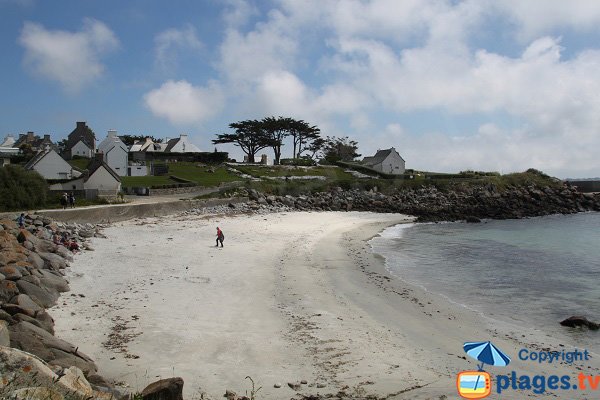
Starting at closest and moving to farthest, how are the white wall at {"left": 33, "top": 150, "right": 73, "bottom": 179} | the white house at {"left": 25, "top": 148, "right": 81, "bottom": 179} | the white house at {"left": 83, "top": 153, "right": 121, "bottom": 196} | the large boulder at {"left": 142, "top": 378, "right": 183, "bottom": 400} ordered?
the large boulder at {"left": 142, "top": 378, "right": 183, "bottom": 400} → the white house at {"left": 83, "top": 153, "right": 121, "bottom": 196} → the white house at {"left": 25, "top": 148, "right": 81, "bottom": 179} → the white wall at {"left": 33, "top": 150, "right": 73, "bottom": 179}

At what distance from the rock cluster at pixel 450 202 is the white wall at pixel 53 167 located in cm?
1727

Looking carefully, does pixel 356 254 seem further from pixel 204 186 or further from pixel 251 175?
pixel 251 175

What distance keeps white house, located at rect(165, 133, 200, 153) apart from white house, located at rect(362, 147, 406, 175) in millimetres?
29561

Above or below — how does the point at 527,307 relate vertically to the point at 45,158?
below

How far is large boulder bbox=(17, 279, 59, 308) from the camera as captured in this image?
11141 mm

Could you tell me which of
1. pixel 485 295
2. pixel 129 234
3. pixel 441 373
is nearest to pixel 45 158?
pixel 129 234

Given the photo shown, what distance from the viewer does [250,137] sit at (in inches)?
3211

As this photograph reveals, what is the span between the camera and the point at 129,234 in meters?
23.2

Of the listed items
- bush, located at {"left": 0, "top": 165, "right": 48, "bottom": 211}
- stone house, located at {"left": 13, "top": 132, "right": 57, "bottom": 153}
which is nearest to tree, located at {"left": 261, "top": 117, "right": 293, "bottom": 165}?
stone house, located at {"left": 13, "top": 132, "right": 57, "bottom": 153}

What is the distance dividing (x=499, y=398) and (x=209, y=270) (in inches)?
448

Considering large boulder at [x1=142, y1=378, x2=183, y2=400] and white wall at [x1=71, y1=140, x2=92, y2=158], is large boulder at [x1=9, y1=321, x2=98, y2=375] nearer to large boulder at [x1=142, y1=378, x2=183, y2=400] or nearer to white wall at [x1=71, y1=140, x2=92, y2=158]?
large boulder at [x1=142, y1=378, x2=183, y2=400]

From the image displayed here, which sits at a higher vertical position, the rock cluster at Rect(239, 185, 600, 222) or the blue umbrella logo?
the rock cluster at Rect(239, 185, 600, 222)

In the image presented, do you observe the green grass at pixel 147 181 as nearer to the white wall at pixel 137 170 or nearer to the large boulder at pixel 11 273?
the white wall at pixel 137 170

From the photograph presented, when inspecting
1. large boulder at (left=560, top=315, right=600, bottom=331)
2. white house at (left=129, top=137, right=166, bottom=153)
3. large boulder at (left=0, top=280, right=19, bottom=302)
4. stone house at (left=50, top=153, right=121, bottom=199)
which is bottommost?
large boulder at (left=560, top=315, right=600, bottom=331)
